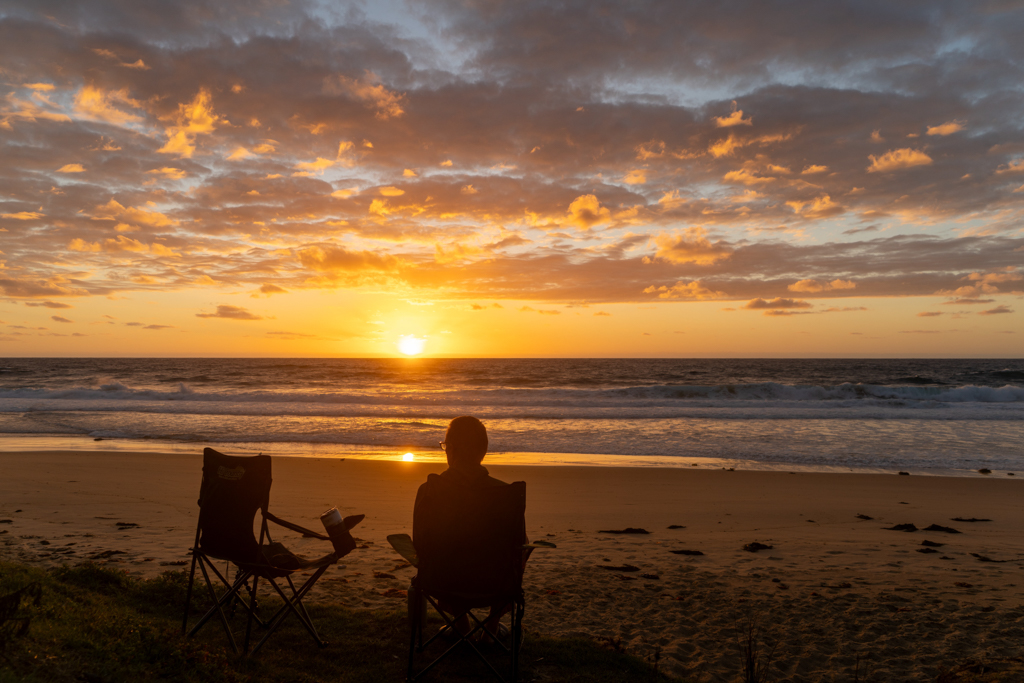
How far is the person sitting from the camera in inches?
126

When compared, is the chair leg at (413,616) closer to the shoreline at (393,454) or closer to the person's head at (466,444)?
the person's head at (466,444)

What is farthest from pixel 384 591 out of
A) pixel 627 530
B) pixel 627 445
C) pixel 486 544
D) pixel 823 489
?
pixel 627 445

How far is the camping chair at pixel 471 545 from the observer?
3.15 m

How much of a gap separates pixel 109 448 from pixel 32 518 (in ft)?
24.8

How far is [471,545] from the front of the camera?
3.18m

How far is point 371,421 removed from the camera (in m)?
20.5

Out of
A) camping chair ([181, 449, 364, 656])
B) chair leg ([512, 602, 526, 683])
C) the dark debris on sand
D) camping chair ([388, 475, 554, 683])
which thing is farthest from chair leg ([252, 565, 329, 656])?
the dark debris on sand

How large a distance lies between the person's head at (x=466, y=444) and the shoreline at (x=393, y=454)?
8.75 meters

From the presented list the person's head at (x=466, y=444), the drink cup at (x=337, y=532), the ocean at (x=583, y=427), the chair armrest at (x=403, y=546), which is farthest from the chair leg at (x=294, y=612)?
the ocean at (x=583, y=427)

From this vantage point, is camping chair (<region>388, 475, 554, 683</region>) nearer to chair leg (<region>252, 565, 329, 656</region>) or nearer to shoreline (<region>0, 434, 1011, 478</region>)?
chair leg (<region>252, 565, 329, 656</region>)

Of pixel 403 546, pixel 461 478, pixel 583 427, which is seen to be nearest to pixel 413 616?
pixel 403 546

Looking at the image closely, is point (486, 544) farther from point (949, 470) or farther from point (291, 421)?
point (291, 421)

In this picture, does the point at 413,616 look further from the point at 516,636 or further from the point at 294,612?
the point at 294,612

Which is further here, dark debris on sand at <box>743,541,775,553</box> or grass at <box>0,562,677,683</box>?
dark debris on sand at <box>743,541,775,553</box>
